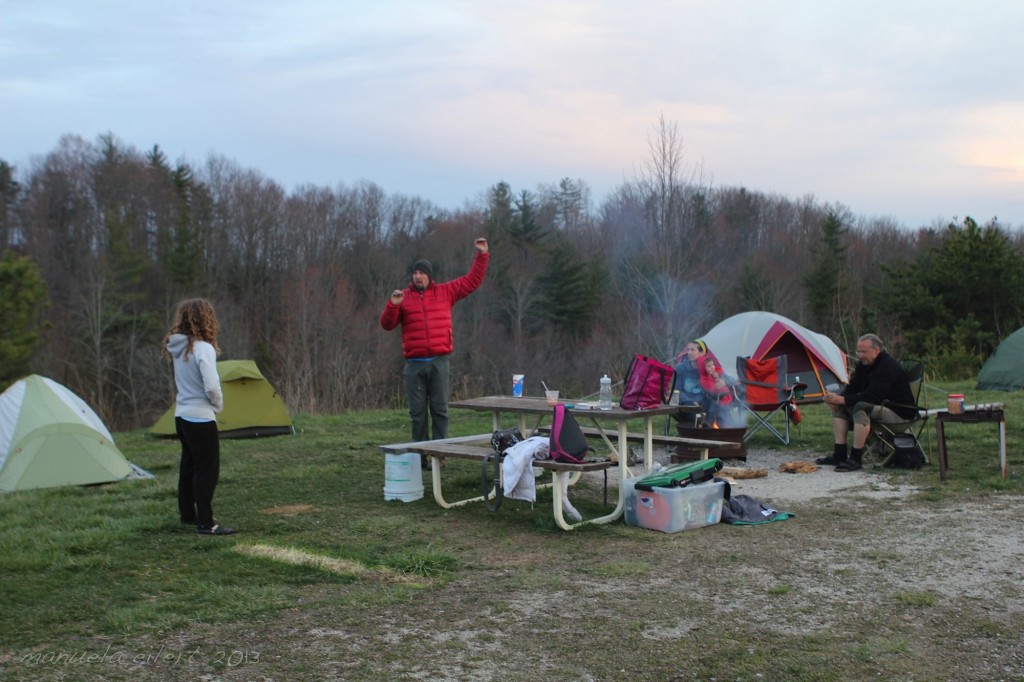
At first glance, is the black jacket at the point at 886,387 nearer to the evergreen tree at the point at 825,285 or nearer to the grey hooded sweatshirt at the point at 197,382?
the grey hooded sweatshirt at the point at 197,382

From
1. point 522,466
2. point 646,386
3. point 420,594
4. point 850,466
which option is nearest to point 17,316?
point 522,466

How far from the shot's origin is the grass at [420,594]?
11.0 feet

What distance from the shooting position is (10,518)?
6082 millimetres

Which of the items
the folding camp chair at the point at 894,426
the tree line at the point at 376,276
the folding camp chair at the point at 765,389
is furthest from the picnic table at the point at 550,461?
the tree line at the point at 376,276

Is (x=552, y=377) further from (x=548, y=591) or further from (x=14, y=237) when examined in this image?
(x=548, y=591)

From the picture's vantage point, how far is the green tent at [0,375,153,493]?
7328 mm

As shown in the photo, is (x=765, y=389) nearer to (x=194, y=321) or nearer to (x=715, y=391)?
(x=715, y=391)

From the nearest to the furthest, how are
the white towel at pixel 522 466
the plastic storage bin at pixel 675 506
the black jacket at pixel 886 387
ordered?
the plastic storage bin at pixel 675 506 → the white towel at pixel 522 466 → the black jacket at pixel 886 387

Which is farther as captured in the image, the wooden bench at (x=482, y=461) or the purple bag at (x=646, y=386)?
the purple bag at (x=646, y=386)

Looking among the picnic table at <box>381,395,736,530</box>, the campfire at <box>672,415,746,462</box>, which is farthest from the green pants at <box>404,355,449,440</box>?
the campfire at <box>672,415,746,462</box>

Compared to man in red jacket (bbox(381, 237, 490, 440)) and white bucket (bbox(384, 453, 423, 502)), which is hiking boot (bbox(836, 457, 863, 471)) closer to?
man in red jacket (bbox(381, 237, 490, 440))

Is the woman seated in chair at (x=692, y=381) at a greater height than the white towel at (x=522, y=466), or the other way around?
the woman seated in chair at (x=692, y=381)

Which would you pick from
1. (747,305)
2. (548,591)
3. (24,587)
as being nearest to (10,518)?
(24,587)

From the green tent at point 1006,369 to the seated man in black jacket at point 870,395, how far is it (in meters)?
7.86
